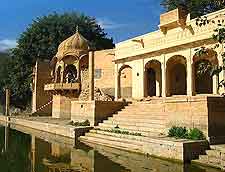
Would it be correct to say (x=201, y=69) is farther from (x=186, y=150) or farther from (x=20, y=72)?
(x=20, y=72)

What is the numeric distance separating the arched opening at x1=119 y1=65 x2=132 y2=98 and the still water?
11.1 m

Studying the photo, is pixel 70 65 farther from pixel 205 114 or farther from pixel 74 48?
pixel 205 114

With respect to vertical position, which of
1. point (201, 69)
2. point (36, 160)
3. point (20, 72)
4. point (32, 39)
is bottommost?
point (36, 160)

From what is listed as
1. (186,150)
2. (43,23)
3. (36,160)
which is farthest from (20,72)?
(186,150)

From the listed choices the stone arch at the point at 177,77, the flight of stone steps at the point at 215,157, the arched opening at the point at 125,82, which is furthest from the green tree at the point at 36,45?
the flight of stone steps at the point at 215,157

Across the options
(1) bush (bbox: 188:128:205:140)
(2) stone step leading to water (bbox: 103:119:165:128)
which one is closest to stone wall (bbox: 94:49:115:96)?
(2) stone step leading to water (bbox: 103:119:165:128)

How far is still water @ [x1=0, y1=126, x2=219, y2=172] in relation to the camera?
395 inches

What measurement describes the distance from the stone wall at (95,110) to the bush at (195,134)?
732 centimetres

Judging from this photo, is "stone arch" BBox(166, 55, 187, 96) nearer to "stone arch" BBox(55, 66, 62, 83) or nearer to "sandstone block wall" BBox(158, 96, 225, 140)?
"sandstone block wall" BBox(158, 96, 225, 140)

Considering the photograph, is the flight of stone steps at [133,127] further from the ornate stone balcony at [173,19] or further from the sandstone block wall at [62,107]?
the sandstone block wall at [62,107]

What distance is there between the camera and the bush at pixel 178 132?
463 inches

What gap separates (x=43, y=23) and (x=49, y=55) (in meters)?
4.71

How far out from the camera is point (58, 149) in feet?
47.5

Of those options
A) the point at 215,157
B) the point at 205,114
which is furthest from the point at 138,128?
the point at 215,157
